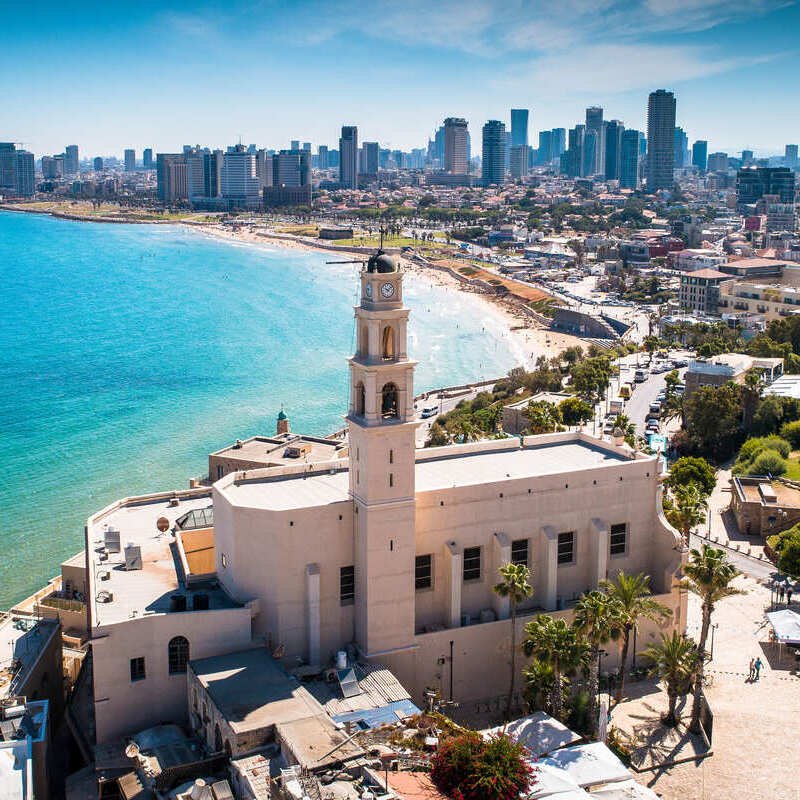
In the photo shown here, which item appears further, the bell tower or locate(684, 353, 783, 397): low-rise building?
locate(684, 353, 783, 397): low-rise building

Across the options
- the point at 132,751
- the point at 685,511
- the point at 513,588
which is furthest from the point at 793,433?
the point at 132,751

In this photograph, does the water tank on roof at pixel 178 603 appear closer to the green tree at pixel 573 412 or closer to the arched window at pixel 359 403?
the arched window at pixel 359 403

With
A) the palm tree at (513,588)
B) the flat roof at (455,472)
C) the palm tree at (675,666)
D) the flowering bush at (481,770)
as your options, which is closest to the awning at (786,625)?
the palm tree at (675,666)

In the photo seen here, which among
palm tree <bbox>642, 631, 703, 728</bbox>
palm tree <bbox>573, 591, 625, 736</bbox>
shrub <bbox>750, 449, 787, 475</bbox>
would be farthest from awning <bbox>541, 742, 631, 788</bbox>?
shrub <bbox>750, 449, 787, 475</bbox>

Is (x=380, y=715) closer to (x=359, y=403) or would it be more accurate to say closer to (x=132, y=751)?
(x=132, y=751)

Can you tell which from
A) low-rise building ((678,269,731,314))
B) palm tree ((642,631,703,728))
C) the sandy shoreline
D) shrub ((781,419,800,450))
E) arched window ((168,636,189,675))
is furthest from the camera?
low-rise building ((678,269,731,314))

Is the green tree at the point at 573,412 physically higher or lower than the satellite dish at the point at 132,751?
higher

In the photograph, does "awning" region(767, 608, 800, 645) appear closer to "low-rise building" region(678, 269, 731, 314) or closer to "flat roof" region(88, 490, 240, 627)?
"flat roof" region(88, 490, 240, 627)
